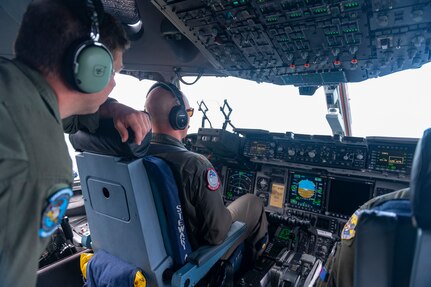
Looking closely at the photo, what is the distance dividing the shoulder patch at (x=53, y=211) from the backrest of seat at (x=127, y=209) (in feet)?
2.00

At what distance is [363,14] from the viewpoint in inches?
56.8

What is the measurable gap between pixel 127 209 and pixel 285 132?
1.55 metres

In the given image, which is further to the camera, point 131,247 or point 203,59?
point 203,59

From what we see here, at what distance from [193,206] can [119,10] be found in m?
1.67

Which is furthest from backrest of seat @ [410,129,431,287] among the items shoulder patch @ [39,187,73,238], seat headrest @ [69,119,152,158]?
seat headrest @ [69,119,152,158]

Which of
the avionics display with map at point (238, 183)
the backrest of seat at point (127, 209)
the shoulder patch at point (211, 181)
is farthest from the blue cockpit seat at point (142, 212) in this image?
the avionics display with map at point (238, 183)

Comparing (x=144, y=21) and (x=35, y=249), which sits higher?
(x=144, y=21)

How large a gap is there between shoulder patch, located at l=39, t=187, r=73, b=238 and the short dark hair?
0.85 feet

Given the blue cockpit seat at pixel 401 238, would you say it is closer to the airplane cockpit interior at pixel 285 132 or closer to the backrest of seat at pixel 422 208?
the backrest of seat at pixel 422 208

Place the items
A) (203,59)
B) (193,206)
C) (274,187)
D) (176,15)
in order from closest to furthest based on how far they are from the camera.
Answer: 1. (193,206)
2. (176,15)
3. (274,187)
4. (203,59)

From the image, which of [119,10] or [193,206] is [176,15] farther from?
[193,206]

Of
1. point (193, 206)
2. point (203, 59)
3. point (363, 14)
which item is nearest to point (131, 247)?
point (193, 206)

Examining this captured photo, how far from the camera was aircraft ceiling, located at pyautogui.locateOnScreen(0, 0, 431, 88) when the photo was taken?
1451 mm

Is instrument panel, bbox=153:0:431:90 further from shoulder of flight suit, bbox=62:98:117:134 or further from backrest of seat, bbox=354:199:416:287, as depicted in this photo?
backrest of seat, bbox=354:199:416:287
